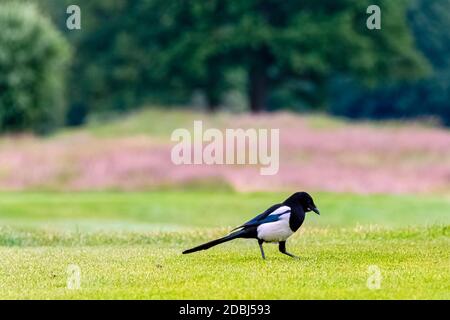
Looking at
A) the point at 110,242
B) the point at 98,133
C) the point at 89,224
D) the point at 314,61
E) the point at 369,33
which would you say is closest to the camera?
the point at 110,242

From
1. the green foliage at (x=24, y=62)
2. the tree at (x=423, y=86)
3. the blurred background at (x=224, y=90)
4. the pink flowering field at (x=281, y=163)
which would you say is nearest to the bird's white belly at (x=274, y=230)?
the pink flowering field at (x=281, y=163)

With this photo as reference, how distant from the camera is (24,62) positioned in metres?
51.5

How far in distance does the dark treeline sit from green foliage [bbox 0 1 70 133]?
8356mm

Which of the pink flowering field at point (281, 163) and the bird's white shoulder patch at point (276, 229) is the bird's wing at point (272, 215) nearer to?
the bird's white shoulder patch at point (276, 229)

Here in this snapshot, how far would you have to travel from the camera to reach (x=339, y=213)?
2795 cm

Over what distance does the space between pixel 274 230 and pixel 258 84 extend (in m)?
48.3

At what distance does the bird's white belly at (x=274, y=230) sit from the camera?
35.6 ft

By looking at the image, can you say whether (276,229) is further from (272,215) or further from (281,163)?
(281,163)

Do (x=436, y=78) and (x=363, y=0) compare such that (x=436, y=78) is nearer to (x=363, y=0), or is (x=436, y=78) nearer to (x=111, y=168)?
(x=363, y=0)

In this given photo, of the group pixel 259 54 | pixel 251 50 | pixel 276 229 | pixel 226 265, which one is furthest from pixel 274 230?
pixel 259 54

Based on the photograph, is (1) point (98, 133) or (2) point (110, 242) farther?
(1) point (98, 133)

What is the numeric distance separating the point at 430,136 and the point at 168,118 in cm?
1330

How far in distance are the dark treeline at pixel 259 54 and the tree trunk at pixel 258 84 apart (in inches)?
2.4
